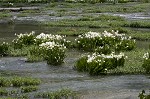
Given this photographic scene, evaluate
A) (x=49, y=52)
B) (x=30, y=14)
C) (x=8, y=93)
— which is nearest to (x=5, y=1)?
(x=30, y=14)

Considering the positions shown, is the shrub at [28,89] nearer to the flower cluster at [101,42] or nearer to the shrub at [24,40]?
the flower cluster at [101,42]

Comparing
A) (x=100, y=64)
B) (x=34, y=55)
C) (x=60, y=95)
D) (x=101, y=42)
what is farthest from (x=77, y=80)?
(x=101, y=42)

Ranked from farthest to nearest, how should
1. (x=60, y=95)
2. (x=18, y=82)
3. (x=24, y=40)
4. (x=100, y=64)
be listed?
(x=24, y=40)
(x=100, y=64)
(x=18, y=82)
(x=60, y=95)

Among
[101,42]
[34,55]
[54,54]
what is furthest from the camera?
[101,42]

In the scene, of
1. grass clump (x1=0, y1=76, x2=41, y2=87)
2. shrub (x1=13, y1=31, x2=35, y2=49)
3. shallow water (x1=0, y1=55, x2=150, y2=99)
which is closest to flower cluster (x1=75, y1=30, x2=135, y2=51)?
shrub (x1=13, y1=31, x2=35, y2=49)

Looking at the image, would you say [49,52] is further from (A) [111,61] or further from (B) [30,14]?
→ (B) [30,14]

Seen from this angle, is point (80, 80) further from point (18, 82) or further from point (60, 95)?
point (60, 95)

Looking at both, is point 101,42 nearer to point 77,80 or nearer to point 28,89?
point 77,80

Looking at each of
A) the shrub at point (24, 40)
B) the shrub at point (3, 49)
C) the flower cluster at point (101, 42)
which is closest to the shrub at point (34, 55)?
the shrub at point (3, 49)

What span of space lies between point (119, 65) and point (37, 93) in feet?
15.0

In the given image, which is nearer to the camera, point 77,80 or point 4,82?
point 4,82

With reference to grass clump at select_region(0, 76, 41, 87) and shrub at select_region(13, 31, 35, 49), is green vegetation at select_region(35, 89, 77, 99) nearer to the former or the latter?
grass clump at select_region(0, 76, 41, 87)

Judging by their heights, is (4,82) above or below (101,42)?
below

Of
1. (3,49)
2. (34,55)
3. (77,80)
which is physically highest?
(3,49)
